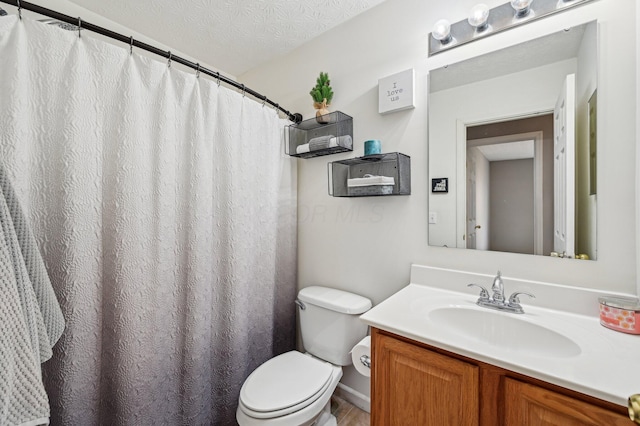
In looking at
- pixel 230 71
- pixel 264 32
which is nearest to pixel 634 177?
pixel 264 32

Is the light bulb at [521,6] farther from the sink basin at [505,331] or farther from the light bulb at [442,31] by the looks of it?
the sink basin at [505,331]

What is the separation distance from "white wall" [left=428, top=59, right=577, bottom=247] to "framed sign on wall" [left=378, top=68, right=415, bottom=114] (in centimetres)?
11

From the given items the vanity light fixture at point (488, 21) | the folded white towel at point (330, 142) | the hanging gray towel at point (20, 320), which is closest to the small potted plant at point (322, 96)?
the folded white towel at point (330, 142)

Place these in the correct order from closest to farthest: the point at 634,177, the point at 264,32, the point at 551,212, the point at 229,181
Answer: the point at 634,177 → the point at 551,212 → the point at 229,181 → the point at 264,32

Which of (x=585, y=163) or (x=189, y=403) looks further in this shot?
(x=189, y=403)

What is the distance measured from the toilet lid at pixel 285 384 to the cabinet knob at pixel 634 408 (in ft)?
3.26

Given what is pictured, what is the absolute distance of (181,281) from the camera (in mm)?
1255

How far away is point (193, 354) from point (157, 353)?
167 mm

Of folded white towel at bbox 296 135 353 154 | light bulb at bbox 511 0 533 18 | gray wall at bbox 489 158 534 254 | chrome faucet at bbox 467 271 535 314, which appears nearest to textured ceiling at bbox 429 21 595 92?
light bulb at bbox 511 0 533 18

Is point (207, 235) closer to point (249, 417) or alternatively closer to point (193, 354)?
point (193, 354)

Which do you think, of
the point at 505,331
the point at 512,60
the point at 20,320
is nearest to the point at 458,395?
the point at 505,331

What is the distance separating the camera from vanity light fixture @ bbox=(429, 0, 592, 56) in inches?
42.5

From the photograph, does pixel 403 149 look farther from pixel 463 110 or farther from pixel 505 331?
pixel 505 331

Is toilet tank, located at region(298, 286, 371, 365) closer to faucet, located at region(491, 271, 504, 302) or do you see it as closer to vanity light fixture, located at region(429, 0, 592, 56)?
faucet, located at region(491, 271, 504, 302)
